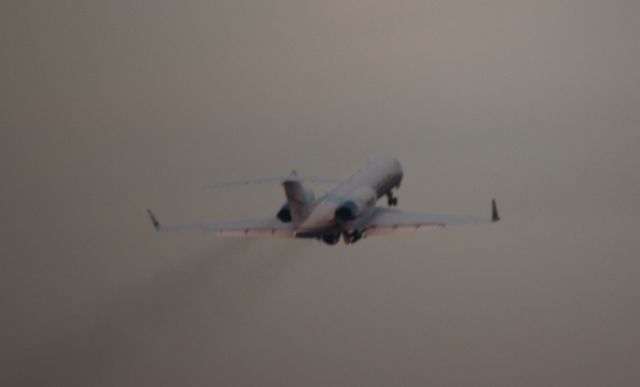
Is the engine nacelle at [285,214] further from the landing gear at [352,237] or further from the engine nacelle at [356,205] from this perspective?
the landing gear at [352,237]

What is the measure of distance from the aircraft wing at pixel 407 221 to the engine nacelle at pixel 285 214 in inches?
138

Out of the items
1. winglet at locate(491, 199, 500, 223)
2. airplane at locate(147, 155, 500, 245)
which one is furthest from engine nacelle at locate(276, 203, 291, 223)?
winglet at locate(491, 199, 500, 223)

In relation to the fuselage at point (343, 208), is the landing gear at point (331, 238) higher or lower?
lower

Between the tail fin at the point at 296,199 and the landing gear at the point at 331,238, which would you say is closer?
the tail fin at the point at 296,199

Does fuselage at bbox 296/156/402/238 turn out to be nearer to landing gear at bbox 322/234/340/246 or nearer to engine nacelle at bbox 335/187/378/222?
engine nacelle at bbox 335/187/378/222

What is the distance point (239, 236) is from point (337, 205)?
4.39m

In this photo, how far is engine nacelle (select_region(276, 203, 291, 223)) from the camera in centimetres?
7894

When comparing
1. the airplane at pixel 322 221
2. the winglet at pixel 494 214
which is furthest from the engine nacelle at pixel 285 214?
the winglet at pixel 494 214

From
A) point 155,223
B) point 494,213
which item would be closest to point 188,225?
point 155,223

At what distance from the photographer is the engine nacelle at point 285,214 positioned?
78938 mm

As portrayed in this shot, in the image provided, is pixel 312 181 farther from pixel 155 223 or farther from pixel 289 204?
pixel 155 223

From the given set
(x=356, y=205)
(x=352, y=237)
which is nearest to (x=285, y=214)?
(x=356, y=205)

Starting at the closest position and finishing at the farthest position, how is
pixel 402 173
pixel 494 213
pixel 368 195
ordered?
pixel 494 213
pixel 368 195
pixel 402 173

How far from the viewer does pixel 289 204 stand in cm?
7888
